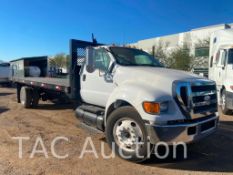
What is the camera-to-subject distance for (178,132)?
15.2 ft

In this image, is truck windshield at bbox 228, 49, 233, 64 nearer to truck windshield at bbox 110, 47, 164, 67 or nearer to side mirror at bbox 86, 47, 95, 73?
truck windshield at bbox 110, 47, 164, 67

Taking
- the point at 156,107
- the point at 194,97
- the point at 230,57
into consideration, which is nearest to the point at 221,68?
the point at 230,57

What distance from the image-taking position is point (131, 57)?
6.49m

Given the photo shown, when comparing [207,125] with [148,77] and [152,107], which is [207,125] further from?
[148,77]

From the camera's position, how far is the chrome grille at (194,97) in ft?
15.6

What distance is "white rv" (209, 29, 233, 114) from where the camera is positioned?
10.2 m

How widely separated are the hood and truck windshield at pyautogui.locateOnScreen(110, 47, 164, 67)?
375 millimetres

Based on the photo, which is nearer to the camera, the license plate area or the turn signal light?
A: the turn signal light

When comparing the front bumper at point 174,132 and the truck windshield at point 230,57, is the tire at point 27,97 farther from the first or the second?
the truck windshield at point 230,57

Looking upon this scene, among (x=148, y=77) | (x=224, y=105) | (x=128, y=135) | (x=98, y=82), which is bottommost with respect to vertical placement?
(x=224, y=105)

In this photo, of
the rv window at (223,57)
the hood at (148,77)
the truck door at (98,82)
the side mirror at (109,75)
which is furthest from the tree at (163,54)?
the hood at (148,77)

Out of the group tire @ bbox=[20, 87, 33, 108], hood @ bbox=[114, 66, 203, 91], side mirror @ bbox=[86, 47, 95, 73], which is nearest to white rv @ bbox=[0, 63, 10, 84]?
tire @ bbox=[20, 87, 33, 108]

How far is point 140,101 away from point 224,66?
22.3ft

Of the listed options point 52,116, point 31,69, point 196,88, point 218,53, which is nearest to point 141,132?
point 196,88
